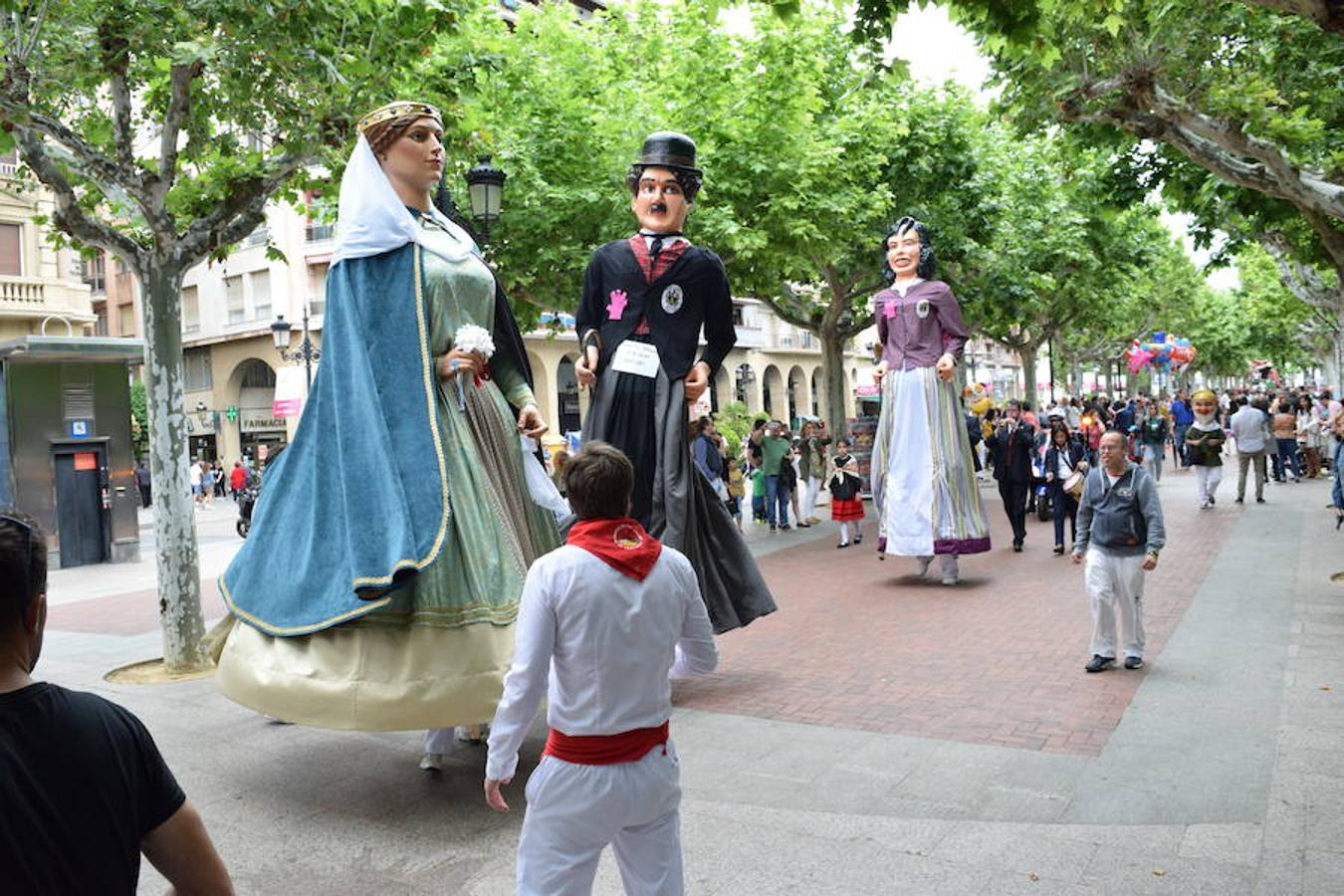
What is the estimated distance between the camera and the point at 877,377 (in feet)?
34.5

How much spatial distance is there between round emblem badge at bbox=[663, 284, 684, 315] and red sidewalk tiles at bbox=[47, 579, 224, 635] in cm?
525

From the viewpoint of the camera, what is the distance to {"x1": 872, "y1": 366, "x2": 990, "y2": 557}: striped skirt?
10023 millimetres

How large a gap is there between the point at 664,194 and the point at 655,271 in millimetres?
456

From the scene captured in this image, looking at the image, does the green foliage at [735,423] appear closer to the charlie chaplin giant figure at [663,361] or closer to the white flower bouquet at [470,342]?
the charlie chaplin giant figure at [663,361]

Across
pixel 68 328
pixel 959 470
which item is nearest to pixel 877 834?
pixel 959 470

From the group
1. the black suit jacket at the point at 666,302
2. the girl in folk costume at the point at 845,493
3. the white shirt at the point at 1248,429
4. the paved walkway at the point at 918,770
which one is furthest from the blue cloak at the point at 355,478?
the white shirt at the point at 1248,429

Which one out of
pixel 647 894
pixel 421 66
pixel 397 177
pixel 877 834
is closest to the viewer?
pixel 647 894

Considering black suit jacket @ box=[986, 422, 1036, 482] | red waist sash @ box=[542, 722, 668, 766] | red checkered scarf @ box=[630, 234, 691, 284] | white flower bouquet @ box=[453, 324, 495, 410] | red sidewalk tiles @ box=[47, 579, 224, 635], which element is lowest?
red sidewalk tiles @ box=[47, 579, 224, 635]

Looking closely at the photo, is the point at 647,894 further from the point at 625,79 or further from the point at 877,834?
the point at 625,79

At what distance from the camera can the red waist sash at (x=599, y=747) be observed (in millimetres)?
2816

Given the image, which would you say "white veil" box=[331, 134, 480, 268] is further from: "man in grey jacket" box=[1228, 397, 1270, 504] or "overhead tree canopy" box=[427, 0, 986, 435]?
"man in grey jacket" box=[1228, 397, 1270, 504]

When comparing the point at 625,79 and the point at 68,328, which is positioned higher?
the point at 625,79

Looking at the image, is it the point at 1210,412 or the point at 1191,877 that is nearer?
the point at 1191,877

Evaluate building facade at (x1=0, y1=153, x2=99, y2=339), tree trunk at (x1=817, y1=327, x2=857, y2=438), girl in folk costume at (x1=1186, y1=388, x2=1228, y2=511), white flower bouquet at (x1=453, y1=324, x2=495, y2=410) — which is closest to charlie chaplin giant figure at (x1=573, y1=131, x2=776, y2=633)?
white flower bouquet at (x1=453, y1=324, x2=495, y2=410)
